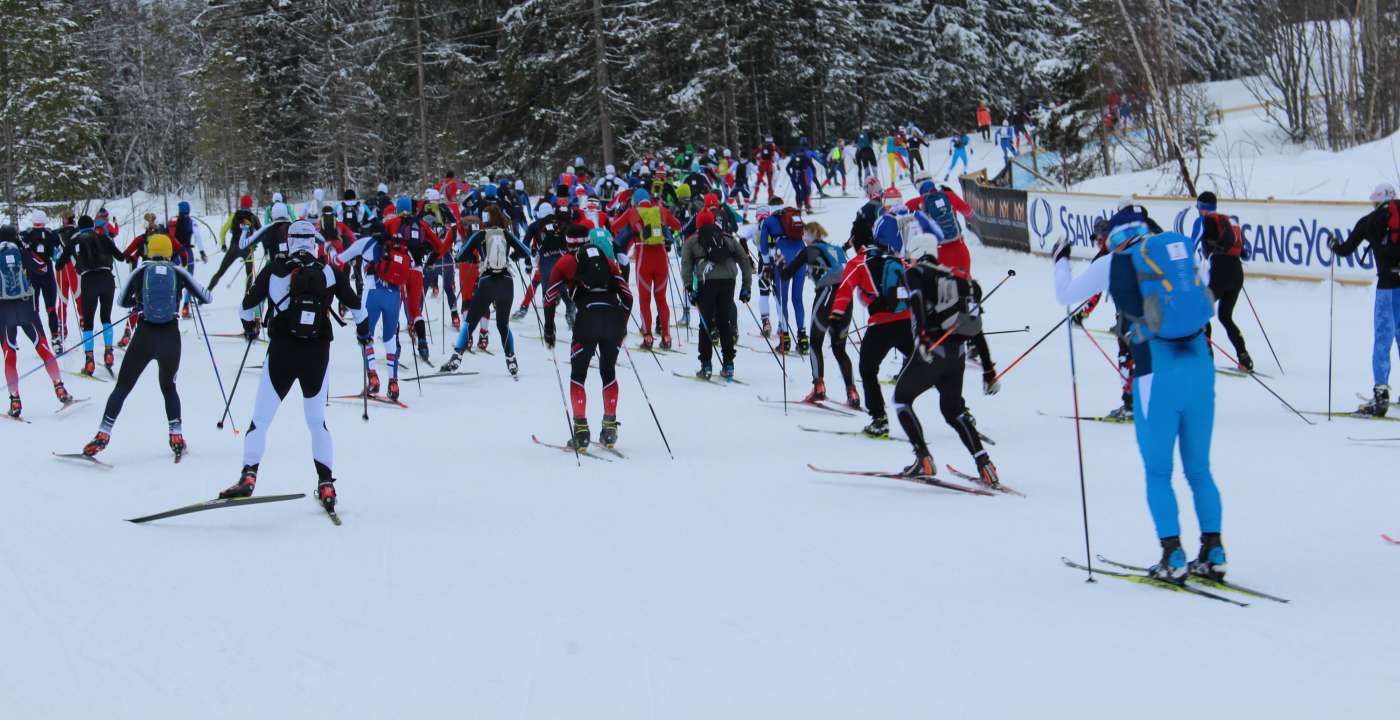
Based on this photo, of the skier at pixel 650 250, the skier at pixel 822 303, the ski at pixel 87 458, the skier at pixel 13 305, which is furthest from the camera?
the skier at pixel 650 250

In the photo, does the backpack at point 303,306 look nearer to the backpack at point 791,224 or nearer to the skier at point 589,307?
the skier at point 589,307

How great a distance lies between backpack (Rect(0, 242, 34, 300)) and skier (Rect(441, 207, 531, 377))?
458 cm

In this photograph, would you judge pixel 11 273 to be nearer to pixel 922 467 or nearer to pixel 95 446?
pixel 95 446

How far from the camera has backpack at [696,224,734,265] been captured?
13758 mm

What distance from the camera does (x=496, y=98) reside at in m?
46.1

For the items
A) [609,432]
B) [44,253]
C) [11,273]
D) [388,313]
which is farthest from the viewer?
[44,253]

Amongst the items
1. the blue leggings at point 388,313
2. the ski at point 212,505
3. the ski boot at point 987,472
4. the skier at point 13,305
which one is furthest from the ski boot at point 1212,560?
the skier at point 13,305

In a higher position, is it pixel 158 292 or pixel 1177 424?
pixel 158 292

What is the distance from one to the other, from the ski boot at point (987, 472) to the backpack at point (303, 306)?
15.1 ft

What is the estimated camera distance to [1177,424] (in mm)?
5836

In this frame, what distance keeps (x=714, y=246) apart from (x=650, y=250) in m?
2.63

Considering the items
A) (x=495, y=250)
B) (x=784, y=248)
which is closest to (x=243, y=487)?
(x=495, y=250)

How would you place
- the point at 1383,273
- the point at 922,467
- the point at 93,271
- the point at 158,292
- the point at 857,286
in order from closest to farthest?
the point at 922,467 < the point at 158,292 < the point at 1383,273 < the point at 857,286 < the point at 93,271

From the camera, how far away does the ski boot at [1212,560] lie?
588 centimetres
